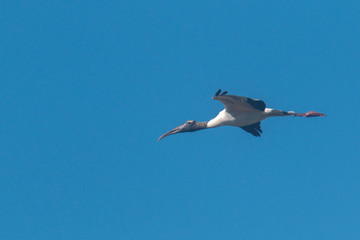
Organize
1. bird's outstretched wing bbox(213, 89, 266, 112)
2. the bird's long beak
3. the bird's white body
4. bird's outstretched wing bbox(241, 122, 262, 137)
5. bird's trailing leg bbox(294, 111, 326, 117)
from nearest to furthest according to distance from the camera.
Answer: bird's outstretched wing bbox(213, 89, 266, 112) < the bird's white body < bird's trailing leg bbox(294, 111, 326, 117) < bird's outstretched wing bbox(241, 122, 262, 137) < the bird's long beak

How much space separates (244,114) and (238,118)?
0.42 meters

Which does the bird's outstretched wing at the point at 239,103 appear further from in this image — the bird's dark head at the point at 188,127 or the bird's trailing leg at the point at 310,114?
the bird's dark head at the point at 188,127

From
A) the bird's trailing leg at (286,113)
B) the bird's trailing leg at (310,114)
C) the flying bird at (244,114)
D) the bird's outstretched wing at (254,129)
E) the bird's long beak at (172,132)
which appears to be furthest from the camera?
the bird's long beak at (172,132)

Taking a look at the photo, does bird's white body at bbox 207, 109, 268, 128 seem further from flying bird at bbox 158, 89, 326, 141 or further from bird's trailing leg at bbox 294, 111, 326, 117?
bird's trailing leg at bbox 294, 111, 326, 117

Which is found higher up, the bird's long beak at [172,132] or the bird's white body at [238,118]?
the bird's long beak at [172,132]

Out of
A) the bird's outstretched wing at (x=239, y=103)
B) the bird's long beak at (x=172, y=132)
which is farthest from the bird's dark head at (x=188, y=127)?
the bird's outstretched wing at (x=239, y=103)

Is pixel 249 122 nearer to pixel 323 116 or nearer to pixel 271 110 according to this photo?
pixel 271 110

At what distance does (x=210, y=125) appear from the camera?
37.3 meters

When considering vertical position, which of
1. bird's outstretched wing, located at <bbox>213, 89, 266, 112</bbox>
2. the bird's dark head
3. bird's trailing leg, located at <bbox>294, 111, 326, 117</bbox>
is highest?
the bird's dark head

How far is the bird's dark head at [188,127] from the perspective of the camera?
38125 mm

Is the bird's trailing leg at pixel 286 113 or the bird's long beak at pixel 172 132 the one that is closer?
the bird's trailing leg at pixel 286 113

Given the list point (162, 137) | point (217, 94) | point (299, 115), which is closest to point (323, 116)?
point (299, 115)

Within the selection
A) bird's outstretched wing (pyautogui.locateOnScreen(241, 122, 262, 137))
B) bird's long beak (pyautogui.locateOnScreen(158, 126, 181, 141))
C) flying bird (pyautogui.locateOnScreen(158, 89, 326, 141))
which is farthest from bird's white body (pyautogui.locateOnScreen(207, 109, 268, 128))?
bird's long beak (pyautogui.locateOnScreen(158, 126, 181, 141))

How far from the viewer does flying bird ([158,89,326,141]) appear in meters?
33.6
